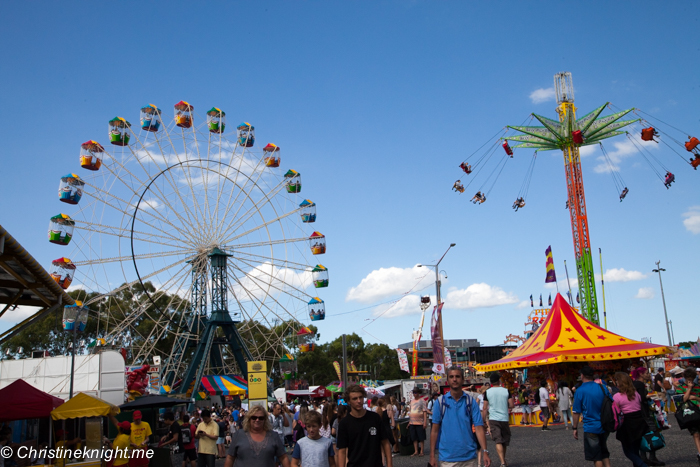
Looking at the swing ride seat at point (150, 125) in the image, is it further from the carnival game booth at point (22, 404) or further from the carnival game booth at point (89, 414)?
the carnival game booth at point (89, 414)

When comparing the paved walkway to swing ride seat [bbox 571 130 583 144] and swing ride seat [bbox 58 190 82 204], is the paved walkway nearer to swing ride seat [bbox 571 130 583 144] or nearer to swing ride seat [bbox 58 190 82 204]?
swing ride seat [bbox 571 130 583 144]

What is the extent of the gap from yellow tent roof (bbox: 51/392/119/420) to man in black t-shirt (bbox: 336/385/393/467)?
23.9 feet

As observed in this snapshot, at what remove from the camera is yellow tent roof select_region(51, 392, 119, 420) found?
37.2ft

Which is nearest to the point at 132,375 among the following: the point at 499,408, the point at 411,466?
the point at 411,466

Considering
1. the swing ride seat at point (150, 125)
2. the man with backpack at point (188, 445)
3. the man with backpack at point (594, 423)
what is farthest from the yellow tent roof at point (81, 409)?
the swing ride seat at point (150, 125)

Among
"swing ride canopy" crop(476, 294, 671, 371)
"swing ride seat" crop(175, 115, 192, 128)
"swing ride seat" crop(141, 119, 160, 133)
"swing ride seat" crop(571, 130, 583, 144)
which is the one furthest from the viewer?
"swing ride seat" crop(571, 130, 583, 144)

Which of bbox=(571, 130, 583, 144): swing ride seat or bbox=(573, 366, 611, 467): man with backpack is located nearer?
bbox=(573, 366, 611, 467): man with backpack

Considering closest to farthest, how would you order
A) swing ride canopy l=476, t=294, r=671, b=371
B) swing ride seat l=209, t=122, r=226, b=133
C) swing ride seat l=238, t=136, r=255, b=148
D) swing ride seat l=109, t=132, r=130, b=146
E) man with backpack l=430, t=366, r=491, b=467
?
1. man with backpack l=430, t=366, r=491, b=467
2. swing ride canopy l=476, t=294, r=671, b=371
3. swing ride seat l=109, t=132, r=130, b=146
4. swing ride seat l=209, t=122, r=226, b=133
5. swing ride seat l=238, t=136, r=255, b=148

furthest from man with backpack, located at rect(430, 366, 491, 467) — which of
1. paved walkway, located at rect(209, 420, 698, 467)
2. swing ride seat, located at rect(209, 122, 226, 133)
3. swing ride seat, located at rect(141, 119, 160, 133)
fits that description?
swing ride seat, located at rect(209, 122, 226, 133)

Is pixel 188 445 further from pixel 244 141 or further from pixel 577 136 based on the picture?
pixel 577 136

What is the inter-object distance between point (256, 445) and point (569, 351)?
60.3 ft

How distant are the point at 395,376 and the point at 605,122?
226ft

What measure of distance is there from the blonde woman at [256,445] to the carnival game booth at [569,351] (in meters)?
17.0

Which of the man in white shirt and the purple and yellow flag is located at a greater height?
the purple and yellow flag
